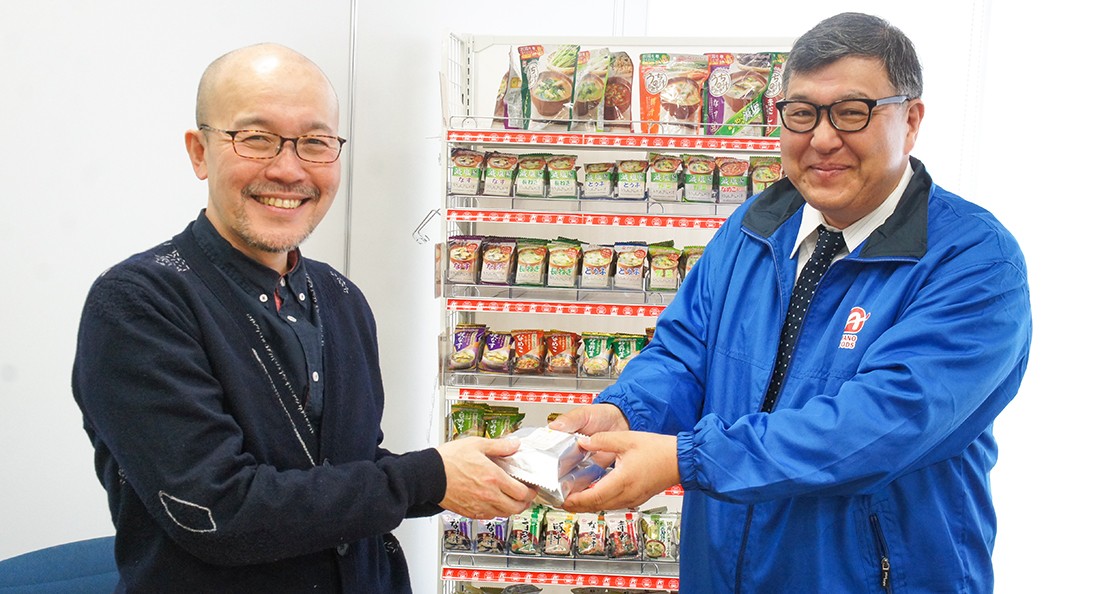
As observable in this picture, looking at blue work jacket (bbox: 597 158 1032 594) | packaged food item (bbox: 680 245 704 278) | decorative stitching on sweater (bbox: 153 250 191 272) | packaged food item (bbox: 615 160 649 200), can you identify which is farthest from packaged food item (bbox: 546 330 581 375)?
decorative stitching on sweater (bbox: 153 250 191 272)

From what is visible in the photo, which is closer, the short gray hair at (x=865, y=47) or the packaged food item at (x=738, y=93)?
the short gray hair at (x=865, y=47)

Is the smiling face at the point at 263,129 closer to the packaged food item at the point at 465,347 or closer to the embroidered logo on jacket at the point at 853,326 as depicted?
the embroidered logo on jacket at the point at 853,326

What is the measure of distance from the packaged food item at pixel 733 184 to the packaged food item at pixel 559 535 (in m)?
1.50

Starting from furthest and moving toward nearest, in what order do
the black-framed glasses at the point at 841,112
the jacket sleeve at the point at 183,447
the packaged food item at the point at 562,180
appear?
the packaged food item at the point at 562,180, the black-framed glasses at the point at 841,112, the jacket sleeve at the point at 183,447

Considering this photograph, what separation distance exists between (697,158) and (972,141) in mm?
1703

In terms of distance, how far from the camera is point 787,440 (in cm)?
169

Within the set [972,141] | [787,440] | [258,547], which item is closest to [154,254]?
[258,547]

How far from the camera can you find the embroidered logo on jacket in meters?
1.79

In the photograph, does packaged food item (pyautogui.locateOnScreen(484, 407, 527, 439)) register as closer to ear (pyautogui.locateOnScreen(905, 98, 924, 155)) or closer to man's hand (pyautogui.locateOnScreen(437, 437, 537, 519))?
man's hand (pyautogui.locateOnScreen(437, 437, 537, 519))

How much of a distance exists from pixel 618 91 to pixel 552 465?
232 centimetres

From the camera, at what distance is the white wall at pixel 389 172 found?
2770mm

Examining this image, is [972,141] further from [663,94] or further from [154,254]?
[154,254]

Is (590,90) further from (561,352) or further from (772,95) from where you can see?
(561,352)

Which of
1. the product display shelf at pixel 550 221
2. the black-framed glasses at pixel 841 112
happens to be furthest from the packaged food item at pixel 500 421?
the black-framed glasses at pixel 841 112
